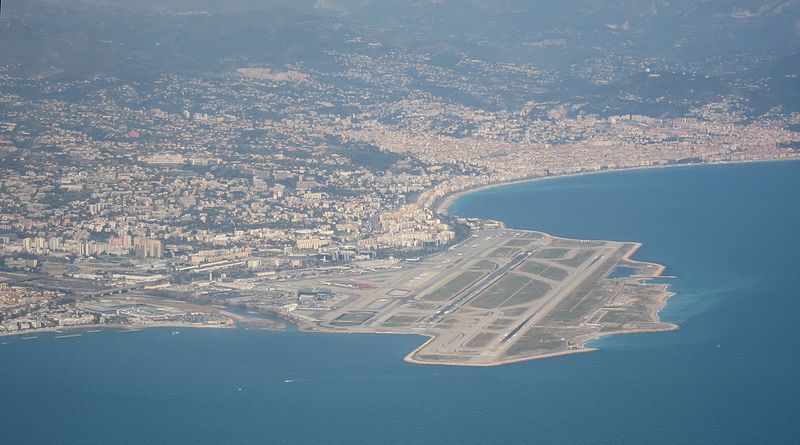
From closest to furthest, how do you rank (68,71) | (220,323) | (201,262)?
1. (220,323)
2. (201,262)
3. (68,71)

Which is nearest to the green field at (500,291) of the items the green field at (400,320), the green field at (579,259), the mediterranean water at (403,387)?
the green field at (400,320)

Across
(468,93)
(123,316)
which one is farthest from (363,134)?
(123,316)

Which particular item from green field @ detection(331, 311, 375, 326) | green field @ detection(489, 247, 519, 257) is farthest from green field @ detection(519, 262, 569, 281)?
green field @ detection(331, 311, 375, 326)

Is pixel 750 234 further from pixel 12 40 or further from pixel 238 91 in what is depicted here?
pixel 12 40

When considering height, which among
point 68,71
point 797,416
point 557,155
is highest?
point 68,71

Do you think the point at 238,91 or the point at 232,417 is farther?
the point at 238,91

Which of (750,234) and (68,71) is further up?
(68,71)
